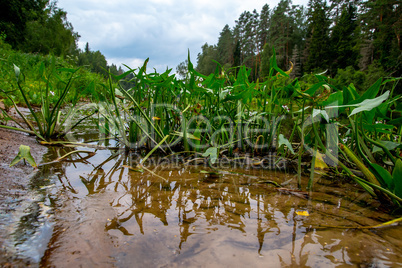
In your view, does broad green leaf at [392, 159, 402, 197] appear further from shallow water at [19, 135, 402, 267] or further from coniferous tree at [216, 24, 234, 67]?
coniferous tree at [216, 24, 234, 67]

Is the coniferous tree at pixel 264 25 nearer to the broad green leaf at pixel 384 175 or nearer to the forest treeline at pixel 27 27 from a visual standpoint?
the forest treeline at pixel 27 27

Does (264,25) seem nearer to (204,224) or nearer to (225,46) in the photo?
(225,46)

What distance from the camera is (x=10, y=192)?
1.80 ft

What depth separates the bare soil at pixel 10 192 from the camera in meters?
0.35

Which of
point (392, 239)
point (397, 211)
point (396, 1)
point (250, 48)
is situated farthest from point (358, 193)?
point (250, 48)

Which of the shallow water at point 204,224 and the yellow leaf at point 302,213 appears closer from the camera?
the shallow water at point 204,224

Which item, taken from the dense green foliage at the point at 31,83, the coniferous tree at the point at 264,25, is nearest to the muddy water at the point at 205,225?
the dense green foliage at the point at 31,83

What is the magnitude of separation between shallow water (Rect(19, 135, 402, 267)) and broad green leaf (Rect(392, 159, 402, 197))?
76mm

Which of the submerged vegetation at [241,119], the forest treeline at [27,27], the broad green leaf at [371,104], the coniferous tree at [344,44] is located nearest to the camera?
the broad green leaf at [371,104]

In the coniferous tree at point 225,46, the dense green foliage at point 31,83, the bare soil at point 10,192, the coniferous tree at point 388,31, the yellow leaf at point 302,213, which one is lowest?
the yellow leaf at point 302,213

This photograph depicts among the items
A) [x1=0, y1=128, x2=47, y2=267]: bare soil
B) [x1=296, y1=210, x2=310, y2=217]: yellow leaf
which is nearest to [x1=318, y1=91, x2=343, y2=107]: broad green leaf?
[x1=296, y1=210, x2=310, y2=217]: yellow leaf

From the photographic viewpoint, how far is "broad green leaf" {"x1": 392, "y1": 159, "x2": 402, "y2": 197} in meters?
0.55

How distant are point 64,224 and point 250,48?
4030 centimetres

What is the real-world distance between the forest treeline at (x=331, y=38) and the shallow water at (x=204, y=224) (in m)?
7.20
